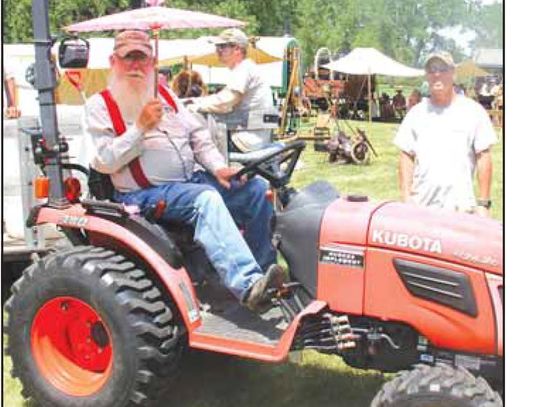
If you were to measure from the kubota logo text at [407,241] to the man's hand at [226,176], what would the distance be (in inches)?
35.1

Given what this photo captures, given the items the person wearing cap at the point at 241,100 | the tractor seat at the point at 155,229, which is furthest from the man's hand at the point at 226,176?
the person wearing cap at the point at 241,100

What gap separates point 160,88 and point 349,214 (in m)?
1.12

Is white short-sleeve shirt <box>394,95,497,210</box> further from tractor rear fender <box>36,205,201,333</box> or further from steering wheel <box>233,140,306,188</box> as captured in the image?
tractor rear fender <box>36,205,201,333</box>

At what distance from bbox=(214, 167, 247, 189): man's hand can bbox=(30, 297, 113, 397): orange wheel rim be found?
804 millimetres

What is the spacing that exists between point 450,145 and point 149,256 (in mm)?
1660

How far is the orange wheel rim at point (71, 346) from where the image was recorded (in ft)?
11.6

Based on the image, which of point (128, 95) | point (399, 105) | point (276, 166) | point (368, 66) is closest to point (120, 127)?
point (128, 95)

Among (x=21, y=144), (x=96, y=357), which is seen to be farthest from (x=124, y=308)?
(x=21, y=144)

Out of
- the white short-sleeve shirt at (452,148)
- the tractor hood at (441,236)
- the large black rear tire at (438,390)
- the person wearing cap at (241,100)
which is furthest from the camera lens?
the person wearing cap at (241,100)

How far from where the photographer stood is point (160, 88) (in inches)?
147

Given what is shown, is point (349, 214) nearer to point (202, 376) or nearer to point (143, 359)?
point (143, 359)

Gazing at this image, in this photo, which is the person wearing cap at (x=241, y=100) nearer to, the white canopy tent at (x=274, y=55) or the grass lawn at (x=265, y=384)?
the grass lawn at (x=265, y=384)

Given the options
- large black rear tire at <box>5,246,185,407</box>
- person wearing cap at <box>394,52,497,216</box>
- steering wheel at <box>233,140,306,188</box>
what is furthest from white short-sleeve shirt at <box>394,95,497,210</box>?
large black rear tire at <box>5,246,185,407</box>

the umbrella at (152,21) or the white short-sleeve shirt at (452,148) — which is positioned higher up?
the umbrella at (152,21)
